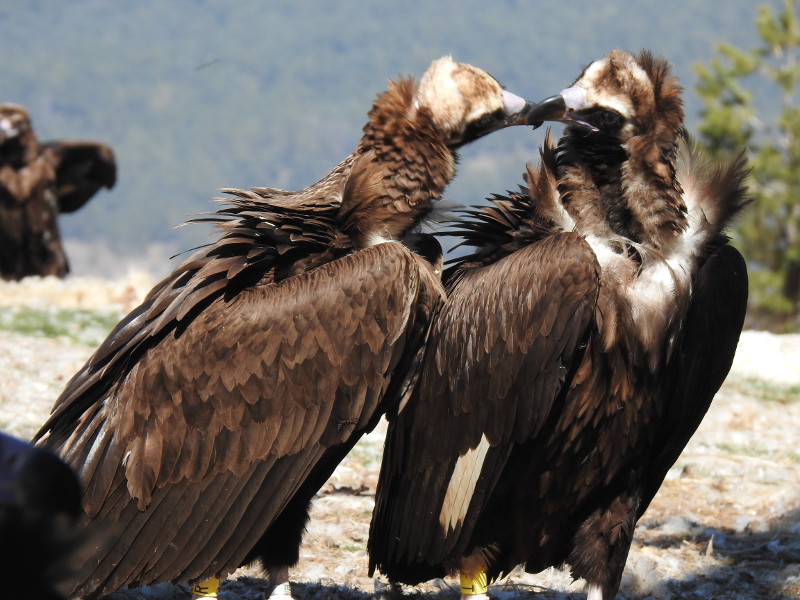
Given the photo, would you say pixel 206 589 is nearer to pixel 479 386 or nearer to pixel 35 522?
pixel 479 386

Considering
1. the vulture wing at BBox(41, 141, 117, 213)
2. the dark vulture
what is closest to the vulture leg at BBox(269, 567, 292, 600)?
the dark vulture

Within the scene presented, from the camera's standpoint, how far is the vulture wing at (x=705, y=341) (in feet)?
13.4

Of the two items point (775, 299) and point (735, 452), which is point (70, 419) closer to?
point (735, 452)

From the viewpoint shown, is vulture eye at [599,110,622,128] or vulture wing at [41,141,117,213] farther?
vulture wing at [41,141,117,213]

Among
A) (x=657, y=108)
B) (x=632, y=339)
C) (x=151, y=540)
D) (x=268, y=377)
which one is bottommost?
(x=151, y=540)

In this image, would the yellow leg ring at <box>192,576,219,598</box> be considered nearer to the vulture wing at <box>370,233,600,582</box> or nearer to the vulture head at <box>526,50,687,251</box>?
the vulture wing at <box>370,233,600,582</box>

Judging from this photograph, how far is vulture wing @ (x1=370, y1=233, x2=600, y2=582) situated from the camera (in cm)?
388

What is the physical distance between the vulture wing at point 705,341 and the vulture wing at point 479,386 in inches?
17.6

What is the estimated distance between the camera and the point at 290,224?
4.24 m

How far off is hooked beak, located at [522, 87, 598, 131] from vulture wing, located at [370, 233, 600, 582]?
0.49m

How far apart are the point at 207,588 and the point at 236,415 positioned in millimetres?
730

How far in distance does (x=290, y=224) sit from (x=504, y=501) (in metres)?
1.36

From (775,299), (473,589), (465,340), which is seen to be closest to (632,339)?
(465,340)

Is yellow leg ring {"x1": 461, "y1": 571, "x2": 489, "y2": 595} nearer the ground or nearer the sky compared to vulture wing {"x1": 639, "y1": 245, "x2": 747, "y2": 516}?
nearer the ground
